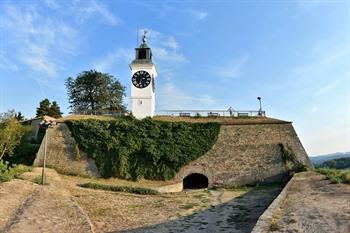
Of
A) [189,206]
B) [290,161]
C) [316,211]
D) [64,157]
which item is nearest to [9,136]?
[64,157]

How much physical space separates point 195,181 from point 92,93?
2161cm

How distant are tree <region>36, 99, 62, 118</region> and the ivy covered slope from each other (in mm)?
16060

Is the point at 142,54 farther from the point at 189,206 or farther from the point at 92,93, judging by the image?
the point at 189,206

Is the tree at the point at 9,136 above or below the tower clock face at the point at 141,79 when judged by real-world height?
below

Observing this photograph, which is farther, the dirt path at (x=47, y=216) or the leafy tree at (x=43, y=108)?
the leafy tree at (x=43, y=108)

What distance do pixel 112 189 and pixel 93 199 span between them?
13.7 feet

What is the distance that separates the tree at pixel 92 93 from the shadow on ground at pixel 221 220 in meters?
29.4

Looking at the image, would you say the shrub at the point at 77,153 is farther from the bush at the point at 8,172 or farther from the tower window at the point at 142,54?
the tower window at the point at 142,54

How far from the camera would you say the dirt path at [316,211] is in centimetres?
905

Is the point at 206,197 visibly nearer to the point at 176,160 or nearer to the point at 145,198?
the point at 145,198

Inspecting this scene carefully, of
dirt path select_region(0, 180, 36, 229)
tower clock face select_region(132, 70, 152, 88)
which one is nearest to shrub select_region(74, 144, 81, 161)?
dirt path select_region(0, 180, 36, 229)

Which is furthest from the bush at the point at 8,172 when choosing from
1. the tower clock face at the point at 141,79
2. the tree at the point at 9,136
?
the tower clock face at the point at 141,79

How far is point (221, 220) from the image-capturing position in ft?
44.2

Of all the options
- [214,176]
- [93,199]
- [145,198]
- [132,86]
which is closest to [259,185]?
[214,176]
